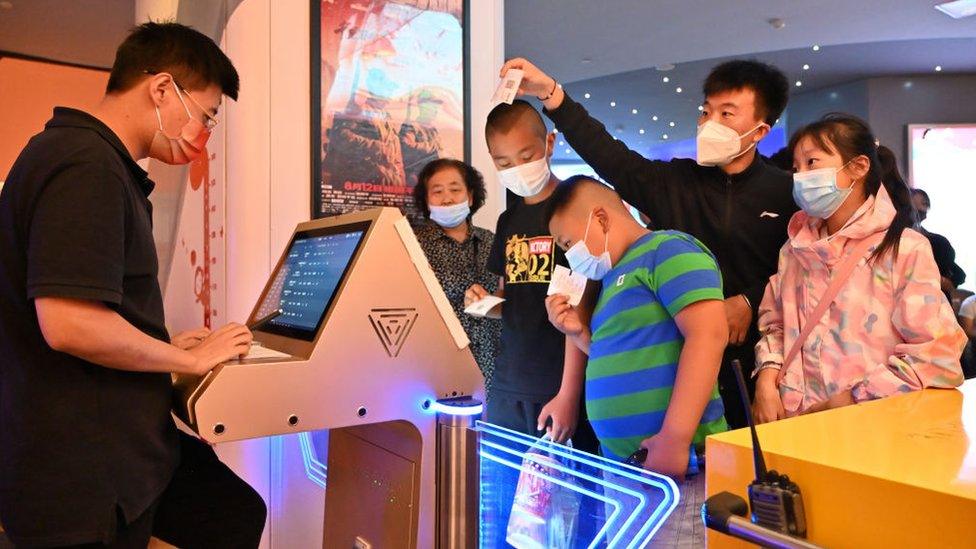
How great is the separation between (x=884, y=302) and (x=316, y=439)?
147 cm

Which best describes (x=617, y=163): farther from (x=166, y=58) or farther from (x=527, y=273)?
(x=166, y=58)

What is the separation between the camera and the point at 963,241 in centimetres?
750

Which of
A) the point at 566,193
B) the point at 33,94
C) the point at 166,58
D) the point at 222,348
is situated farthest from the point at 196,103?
the point at 33,94

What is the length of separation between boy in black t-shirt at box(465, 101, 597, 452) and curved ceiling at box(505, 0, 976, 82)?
3546 mm

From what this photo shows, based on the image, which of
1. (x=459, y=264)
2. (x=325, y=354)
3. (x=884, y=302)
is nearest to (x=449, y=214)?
(x=459, y=264)

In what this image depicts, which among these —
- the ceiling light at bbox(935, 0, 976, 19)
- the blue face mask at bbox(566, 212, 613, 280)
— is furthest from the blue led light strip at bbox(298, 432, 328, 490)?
the ceiling light at bbox(935, 0, 976, 19)

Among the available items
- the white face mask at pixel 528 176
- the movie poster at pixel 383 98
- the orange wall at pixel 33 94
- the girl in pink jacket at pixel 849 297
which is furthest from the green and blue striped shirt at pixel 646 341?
the orange wall at pixel 33 94

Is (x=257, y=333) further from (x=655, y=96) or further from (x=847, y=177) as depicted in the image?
(x=655, y=96)

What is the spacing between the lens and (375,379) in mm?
1322

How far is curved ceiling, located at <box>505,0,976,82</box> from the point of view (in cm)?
532

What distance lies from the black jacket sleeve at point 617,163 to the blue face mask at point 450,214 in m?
0.48

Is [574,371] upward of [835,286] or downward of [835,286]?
downward

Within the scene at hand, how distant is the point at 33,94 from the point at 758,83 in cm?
517

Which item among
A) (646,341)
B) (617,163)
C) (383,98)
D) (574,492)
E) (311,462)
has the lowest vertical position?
(311,462)
